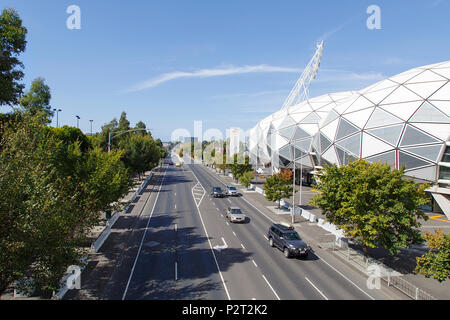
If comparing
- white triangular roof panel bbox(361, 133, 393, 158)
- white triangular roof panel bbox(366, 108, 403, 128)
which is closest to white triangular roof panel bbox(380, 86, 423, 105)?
white triangular roof panel bbox(366, 108, 403, 128)

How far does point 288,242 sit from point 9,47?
976 inches

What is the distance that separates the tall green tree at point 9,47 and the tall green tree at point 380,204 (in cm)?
2468

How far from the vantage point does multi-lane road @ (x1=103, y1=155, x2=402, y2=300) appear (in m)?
14.1

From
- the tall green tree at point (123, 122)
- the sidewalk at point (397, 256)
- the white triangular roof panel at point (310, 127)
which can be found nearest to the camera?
the sidewalk at point (397, 256)

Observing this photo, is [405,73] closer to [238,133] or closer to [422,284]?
[422,284]

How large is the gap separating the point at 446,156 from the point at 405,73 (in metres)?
17.4

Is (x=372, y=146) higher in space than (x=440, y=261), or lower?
higher

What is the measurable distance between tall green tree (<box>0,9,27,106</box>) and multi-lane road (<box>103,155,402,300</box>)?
14.9 metres

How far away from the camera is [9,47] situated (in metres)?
21.0

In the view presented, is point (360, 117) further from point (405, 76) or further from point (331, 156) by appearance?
point (405, 76)

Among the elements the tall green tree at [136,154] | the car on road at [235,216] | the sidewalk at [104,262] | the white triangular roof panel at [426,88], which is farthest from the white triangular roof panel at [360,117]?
the tall green tree at [136,154]

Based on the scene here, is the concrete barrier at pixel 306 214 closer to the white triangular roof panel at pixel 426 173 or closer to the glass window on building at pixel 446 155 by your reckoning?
the white triangular roof panel at pixel 426 173

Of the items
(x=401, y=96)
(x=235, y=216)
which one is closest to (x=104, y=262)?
(x=235, y=216)

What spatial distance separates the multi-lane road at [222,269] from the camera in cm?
1408
